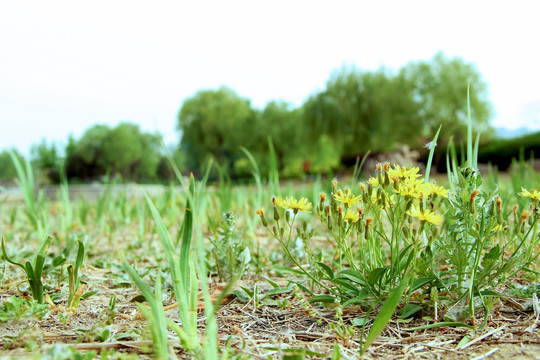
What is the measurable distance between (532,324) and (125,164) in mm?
38121

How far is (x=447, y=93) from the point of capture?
18.1 m

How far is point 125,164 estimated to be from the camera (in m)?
36.4

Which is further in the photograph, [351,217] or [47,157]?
[47,157]

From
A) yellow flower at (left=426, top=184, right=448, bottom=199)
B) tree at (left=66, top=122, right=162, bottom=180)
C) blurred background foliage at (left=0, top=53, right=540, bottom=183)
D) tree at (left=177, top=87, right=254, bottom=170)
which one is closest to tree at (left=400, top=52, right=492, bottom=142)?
blurred background foliage at (left=0, top=53, right=540, bottom=183)

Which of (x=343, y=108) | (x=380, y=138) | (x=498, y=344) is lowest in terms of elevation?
(x=498, y=344)

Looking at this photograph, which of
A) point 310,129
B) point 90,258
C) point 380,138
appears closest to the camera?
point 90,258

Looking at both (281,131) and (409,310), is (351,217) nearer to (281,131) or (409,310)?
(409,310)

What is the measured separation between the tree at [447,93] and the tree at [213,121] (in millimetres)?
11678

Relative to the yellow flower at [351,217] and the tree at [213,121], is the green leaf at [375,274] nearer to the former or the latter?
the yellow flower at [351,217]

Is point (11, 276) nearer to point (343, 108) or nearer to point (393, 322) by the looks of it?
point (393, 322)

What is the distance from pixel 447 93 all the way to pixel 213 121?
15928 mm

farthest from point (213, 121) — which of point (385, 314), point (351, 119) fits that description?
point (385, 314)

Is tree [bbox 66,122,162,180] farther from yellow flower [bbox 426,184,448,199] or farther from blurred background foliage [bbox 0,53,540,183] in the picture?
yellow flower [bbox 426,184,448,199]

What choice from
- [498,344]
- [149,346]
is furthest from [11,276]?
[498,344]
